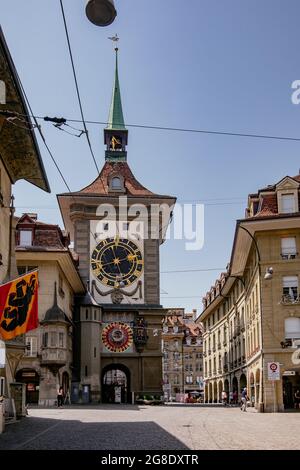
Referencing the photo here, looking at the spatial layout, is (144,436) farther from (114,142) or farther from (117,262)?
(114,142)

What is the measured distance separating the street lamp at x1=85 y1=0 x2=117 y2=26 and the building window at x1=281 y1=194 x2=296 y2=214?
3191cm

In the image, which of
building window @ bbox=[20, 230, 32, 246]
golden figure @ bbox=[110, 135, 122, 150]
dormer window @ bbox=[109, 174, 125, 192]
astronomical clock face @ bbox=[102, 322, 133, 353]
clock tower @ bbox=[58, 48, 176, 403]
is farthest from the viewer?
golden figure @ bbox=[110, 135, 122, 150]

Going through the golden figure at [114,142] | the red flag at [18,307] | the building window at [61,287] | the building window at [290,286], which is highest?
the golden figure at [114,142]

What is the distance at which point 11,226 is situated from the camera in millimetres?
28438

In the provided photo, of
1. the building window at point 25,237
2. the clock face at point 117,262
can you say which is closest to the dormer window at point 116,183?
the clock face at point 117,262

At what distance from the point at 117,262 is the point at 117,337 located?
6475 mm

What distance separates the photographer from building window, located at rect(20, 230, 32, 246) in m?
47.3

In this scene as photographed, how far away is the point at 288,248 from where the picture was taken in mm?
40062

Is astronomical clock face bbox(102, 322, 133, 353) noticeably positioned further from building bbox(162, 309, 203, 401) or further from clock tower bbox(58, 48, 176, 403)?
building bbox(162, 309, 203, 401)

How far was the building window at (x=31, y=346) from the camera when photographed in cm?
4481

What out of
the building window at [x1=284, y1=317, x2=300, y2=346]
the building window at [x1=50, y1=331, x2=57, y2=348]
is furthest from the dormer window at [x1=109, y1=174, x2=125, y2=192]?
the building window at [x1=284, y1=317, x2=300, y2=346]

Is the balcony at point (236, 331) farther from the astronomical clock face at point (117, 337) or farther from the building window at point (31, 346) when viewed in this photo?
the building window at point (31, 346)

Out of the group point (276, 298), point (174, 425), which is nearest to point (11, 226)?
point (174, 425)

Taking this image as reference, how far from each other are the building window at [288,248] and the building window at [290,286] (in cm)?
130
